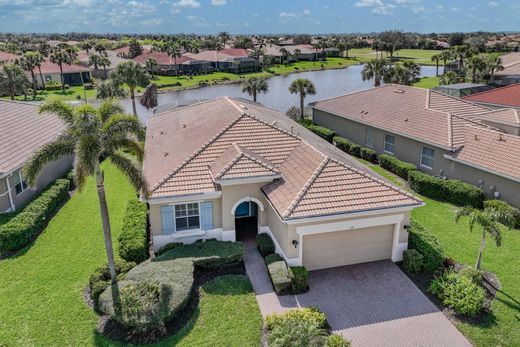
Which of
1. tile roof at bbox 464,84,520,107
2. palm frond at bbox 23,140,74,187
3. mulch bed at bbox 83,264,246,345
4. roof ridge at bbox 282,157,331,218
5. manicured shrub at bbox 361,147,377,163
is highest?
palm frond at bbox 23,140,74,187

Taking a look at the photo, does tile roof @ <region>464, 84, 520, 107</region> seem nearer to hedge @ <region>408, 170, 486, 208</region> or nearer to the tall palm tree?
hedge @ <region>408, 170, 486, 208</region>

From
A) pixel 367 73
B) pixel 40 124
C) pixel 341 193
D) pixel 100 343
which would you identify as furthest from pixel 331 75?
pixel 100 343

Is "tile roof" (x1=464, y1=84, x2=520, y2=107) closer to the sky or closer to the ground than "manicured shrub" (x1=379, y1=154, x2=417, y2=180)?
closer to the sky

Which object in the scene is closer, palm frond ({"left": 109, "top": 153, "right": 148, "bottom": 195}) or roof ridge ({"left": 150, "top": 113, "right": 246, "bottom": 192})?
palm frond ({"left": 109, "top": 153, "right": 148, "bottom": 195})

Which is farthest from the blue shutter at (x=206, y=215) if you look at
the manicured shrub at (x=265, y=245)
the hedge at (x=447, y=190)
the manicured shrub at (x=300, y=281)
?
the hedge at (x=447, y=190)

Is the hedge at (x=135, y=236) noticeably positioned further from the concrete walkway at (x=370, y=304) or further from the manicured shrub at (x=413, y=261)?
the manicured shrub at (x=413, y=261)

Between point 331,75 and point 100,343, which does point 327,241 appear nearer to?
point 100,343

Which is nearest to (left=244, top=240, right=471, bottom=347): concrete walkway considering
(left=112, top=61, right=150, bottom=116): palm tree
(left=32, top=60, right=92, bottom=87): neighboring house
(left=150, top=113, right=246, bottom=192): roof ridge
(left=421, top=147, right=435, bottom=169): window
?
(left=150, top=113, right=246, bottom=192): roof ridge
